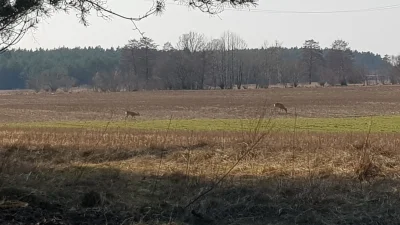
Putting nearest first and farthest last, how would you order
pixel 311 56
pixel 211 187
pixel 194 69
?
1. pixel 211 187
2. pixel 194 69
3. pixel 311 56

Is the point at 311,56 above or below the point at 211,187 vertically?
above

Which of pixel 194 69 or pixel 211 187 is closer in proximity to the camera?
pixel 211 187

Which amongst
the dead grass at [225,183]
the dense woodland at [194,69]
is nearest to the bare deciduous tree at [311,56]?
the dense woodland at [194,69]

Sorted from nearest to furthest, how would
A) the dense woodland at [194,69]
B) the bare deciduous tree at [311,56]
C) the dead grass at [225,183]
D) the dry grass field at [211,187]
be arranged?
the dry grass field at [211,187] < the dead grass at [225,183] < the dense woodland at [194,69] < the bare deciduous tree at [311,56]

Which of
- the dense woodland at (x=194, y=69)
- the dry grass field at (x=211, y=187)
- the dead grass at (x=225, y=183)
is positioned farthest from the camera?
the dense woodland at (x=194, y=69)

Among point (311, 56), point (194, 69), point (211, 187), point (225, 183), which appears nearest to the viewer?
point (211, 187)

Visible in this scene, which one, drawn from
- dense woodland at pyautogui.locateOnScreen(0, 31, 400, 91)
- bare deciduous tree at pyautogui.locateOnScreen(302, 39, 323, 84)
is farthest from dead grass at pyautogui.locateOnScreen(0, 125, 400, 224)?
bare deciduous tree at pyautogui.locateOnScreen(302, 39, 323, 84)

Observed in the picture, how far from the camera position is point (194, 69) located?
11225 centimetres

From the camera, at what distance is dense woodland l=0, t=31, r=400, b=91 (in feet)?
363

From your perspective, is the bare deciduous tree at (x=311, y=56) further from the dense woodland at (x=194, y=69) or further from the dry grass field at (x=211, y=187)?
the dry grass field at (x=211, y=187)

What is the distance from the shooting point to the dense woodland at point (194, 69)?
110500mm

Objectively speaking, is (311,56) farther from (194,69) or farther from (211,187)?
(211,187)

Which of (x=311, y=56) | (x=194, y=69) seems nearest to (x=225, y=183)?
(x=194, y=69)

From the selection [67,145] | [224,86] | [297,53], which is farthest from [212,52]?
[67,145]
